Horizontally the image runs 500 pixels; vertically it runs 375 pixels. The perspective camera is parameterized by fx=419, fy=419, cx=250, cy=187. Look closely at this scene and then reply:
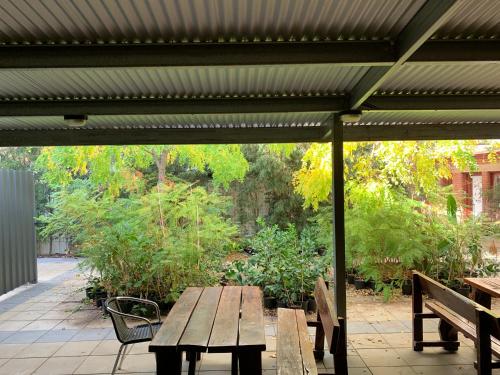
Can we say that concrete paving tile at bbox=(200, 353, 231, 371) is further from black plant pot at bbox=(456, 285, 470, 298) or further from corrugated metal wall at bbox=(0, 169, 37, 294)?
corrugated metal wall at bbox=(0, 169, 37, 294)

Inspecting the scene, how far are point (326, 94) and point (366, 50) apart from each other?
1.27 meters

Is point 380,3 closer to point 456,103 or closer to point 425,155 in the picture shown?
point 456,103

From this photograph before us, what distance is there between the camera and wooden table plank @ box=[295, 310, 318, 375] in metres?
2.44

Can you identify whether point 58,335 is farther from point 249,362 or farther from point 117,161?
point 117,161

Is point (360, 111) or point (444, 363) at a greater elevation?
point (360, 111)

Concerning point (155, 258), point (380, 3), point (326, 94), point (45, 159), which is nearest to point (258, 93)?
point (326, 94)

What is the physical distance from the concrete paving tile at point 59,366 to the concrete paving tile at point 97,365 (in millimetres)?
58

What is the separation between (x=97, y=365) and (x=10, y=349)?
1157 mm

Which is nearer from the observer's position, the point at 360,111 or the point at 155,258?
the point at 360,111

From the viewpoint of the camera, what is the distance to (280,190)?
1221 centimetres

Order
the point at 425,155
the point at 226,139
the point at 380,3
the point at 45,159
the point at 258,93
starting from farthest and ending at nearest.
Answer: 1. the point at 45,159
2. the point at 425,155
3. the point at 226,139
4. the point at 258,93
5. the point at 380,3

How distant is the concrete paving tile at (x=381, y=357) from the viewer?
12.6 feet

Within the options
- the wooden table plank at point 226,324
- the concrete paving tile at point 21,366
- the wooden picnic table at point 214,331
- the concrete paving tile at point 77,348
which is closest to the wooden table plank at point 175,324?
the wooden picnic table at point 214,331

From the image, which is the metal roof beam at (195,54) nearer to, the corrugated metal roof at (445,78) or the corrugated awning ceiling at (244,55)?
the corrugated awning ceiling at (244,55)
